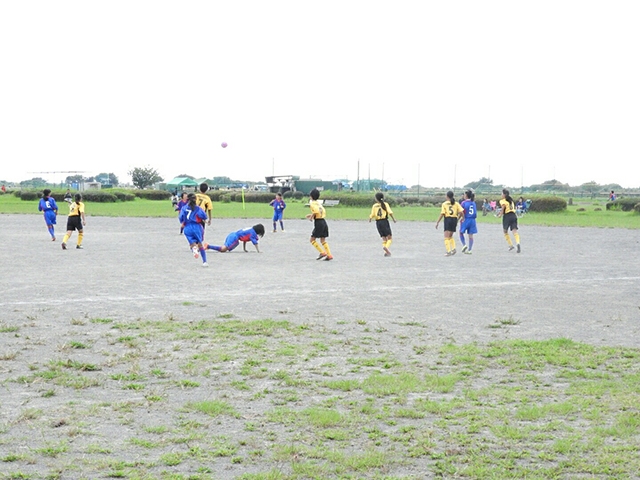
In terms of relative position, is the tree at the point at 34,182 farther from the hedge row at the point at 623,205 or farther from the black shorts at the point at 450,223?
the black shorts at the point at 450,223

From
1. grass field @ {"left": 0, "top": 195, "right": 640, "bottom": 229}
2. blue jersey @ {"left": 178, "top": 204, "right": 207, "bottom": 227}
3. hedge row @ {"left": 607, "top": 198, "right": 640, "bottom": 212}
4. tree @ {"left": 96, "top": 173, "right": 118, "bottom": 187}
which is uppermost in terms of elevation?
tree @ {"left": 96, "top": 173, "right": 118, "bottom": 187}

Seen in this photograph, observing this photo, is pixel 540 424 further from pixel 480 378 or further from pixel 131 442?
pixel 131 442

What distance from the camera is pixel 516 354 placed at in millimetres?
7617

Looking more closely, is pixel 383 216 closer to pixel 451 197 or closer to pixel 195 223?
pixel 451 197

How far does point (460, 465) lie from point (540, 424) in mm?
1079

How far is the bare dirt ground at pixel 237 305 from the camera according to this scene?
5340 millimetres

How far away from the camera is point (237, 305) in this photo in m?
10.9

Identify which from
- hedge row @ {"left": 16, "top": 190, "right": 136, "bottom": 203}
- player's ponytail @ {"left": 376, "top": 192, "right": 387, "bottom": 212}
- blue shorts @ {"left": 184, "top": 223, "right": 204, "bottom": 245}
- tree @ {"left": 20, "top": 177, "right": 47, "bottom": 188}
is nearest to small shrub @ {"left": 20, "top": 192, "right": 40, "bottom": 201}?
hedge row @ {"left": 16, "top": 190, "right": 136, "bottom": 203}

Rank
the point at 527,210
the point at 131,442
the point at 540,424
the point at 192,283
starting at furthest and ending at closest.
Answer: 1. the point at 527,210
2. the point at 192,283
3. the point at 540,424
4. the point at 131,442

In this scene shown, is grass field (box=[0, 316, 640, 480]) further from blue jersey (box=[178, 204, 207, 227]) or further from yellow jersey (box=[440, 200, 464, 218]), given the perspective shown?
yellow jersey (box=[440, 200, 464, 218])

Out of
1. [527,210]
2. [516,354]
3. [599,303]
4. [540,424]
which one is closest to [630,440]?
[540,424]

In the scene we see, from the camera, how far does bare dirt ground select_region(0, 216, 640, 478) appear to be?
210 inches

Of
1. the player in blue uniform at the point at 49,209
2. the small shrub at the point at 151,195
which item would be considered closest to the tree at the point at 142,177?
the small shrub at the point at 151,195

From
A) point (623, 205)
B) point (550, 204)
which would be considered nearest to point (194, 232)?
point (550, 204)
